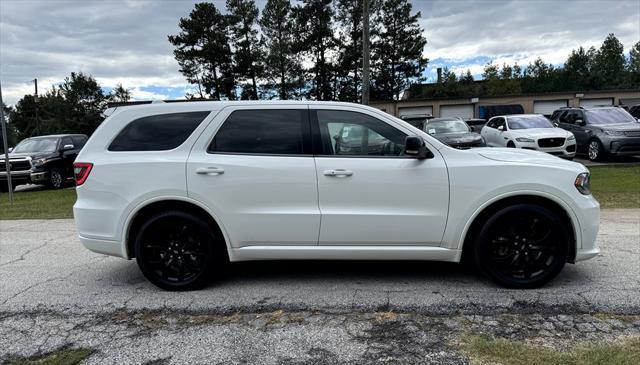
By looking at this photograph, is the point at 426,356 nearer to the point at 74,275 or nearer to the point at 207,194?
the point at 207,194

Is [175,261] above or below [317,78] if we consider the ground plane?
below

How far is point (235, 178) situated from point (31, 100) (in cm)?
8410

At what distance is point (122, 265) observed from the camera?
5.45 m

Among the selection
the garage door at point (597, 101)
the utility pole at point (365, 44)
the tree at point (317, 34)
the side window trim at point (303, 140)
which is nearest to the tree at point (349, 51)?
the tree at point (317, 34)

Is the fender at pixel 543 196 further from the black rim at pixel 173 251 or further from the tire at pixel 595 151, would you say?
the tire at pixel 595 151

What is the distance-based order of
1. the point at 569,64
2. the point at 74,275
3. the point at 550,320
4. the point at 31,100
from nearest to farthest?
the point at 550,320, the point at 74,275, the point at 31,100, the point at 569,64

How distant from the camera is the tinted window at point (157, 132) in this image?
4449mm

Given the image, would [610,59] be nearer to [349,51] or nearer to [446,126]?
[349,51]

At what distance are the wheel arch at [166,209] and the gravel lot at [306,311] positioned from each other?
21.5 inches

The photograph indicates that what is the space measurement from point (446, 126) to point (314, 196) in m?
12.6

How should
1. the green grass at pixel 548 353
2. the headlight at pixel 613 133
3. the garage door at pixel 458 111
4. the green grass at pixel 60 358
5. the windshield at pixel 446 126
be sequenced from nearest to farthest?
the green grass at pixel 548 353 < the green grass at pixel 60 358 < the headlight at pixel 613 133 < the windshield at pixel 446 126 < the garage door at pixel 458 111

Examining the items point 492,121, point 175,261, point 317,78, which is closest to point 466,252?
point 175,261

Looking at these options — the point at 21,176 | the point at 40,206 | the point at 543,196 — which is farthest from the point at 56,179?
the point at 543,196

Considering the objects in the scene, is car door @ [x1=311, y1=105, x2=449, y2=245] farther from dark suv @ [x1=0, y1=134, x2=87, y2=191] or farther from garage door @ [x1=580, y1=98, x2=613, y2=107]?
garage door @ [x1=580, y1=98, x2=613, y2=107]
